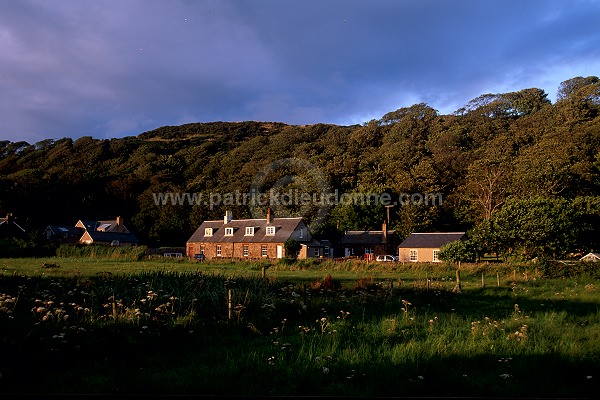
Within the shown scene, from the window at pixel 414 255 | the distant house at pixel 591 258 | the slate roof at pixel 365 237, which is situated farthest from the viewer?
the slate roof at pixel 365 237

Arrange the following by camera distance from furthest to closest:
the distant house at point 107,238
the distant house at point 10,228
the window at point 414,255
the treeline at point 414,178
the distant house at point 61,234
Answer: the distant house at point 61,234 → the distant house at point 107,238 → the distant house at point 10,228 → the window at point 414,255 → the treeline at point 414,178

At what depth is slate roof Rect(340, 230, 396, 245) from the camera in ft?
219

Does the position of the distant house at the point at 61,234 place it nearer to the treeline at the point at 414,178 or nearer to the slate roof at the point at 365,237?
the treeline at the point at 414,178

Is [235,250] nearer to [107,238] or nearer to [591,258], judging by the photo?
[107,238]

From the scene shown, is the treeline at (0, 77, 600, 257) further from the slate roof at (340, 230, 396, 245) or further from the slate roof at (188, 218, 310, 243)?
the slate roof at (188, 218, 310, 243)

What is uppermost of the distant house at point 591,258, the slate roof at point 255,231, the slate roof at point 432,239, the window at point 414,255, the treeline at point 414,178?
the treeline at point 414,178

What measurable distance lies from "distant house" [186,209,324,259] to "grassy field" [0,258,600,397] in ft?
156

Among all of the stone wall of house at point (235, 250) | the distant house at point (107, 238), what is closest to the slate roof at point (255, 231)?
the stone wall of house at point (235, 250)

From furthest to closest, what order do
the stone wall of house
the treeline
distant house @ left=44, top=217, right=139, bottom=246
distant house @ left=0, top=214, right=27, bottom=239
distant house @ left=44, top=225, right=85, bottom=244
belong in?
distant house @ left=44, top=225, right=85, bottom=244 < distant house @ left=44, top=217, right=139, bottom=246 < distant house @ left=0, top=214, right=27, bottom=239 < the stone wall of house < the treeline

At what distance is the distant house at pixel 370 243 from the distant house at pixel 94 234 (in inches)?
1453

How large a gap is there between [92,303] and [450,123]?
109 meters

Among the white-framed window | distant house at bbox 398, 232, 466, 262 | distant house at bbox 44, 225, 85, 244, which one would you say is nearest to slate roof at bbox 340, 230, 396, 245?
distant house at bbox 398, 232, 466, 262

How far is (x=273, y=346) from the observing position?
9.10 metres

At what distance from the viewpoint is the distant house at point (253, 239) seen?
→ 62.0 m
